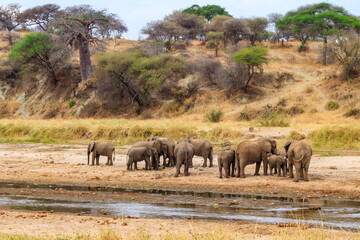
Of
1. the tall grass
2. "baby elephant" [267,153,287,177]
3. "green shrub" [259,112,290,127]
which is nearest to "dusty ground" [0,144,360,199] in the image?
"baby elephant" [267,153,287,177]

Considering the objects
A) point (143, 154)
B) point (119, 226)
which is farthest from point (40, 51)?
point (119, 226)

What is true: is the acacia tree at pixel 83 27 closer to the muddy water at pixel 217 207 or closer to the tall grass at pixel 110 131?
the tall grass at pixel 110 131

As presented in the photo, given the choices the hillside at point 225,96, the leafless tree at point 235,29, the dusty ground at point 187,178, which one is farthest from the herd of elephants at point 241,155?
the leafless tree at point 235,29

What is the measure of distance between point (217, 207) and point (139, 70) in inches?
1280

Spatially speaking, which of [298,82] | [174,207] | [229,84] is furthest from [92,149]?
[298,82]

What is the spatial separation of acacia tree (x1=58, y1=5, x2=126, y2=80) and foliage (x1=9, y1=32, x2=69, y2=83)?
1715mm

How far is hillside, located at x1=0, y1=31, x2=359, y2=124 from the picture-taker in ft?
129

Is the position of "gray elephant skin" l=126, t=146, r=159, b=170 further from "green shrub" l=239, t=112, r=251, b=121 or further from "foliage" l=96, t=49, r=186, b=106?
"foliage" l=96, t=49, r=186, b=106

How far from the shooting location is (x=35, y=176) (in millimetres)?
16797

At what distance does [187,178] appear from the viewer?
49.6ft

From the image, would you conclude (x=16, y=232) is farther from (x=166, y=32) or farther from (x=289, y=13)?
(x=289, y=13)

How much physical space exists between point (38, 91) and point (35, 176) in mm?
37921

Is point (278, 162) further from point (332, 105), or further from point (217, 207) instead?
point (332, 105)

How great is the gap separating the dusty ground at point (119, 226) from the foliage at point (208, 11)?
2875 inches
